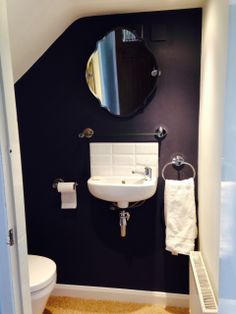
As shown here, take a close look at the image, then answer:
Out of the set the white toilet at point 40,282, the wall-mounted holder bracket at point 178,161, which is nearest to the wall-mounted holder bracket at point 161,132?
the wall-mounted holder bracket at point 178,161

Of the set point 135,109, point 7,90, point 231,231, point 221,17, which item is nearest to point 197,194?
point 135,109

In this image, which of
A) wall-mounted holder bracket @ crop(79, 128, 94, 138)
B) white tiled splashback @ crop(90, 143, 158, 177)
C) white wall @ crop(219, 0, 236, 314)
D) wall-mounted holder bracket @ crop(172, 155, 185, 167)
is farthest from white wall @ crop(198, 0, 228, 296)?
wall-mounted holder bracket @ crop(79, 128, 94, 138)

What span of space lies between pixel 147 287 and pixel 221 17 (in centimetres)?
192

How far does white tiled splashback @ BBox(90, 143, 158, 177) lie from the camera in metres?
2.07

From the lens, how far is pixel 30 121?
2225 mm

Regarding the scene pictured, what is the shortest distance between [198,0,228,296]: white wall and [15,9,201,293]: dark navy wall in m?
0.17

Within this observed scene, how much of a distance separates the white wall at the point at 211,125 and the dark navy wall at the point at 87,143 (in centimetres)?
17

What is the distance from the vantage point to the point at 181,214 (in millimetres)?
1973

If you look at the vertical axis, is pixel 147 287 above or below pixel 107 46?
below

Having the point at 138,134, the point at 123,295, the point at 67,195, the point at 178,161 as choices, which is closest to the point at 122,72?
the point at 138,134

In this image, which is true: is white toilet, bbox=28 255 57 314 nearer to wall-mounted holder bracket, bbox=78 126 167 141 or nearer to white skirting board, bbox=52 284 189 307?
white skirting board, bbox=52 284 189 307

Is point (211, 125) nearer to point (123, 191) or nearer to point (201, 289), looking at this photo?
point (123, 191)

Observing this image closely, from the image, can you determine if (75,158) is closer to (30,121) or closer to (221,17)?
(30,121)

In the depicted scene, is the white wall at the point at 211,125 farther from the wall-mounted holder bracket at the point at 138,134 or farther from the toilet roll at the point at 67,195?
the toilet roll at the point at 67,195
